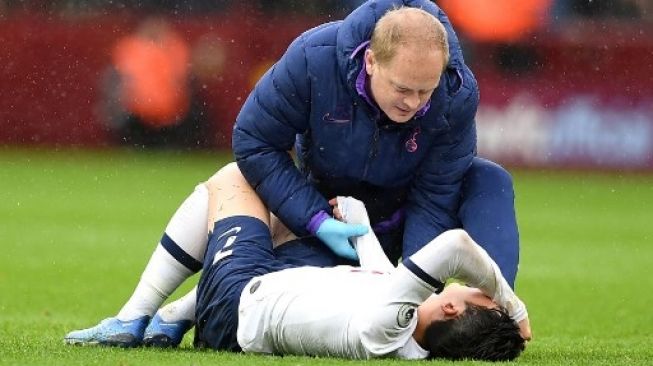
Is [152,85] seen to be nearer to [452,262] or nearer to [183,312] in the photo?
[183,312]

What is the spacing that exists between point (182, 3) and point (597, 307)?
12755 millimetres

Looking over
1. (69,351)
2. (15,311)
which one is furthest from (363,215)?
(15,311)

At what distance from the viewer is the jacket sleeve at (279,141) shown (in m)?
7.41

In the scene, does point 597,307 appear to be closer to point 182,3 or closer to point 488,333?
point 488,333

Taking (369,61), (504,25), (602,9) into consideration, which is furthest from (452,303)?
(504,25)

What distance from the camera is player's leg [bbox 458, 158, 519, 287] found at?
7.50m

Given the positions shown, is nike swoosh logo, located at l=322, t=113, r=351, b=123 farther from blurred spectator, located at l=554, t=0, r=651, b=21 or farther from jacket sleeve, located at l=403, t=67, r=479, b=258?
blurred spectator, located at l=554, t=0, r=651, b=21

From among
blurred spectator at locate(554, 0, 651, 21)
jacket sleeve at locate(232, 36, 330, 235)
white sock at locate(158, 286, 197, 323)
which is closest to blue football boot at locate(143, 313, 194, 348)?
white sock at locate(158, 286, 197, 323)

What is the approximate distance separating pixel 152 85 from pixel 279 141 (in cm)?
1493

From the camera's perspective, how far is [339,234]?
7.47 m

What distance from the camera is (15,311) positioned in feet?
31.8

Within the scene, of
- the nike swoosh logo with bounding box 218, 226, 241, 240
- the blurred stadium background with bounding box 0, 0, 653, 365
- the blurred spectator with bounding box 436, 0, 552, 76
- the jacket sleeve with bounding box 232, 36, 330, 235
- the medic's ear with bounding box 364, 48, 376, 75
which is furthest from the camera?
the blurred spectator with bounding box 436, 0, 552, 76

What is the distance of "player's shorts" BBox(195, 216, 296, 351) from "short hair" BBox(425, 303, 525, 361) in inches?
33.7

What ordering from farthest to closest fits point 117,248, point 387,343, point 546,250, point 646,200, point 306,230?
point 646,200 → point 546,250 → point 117,248 → point 306,230 → point 387,343
